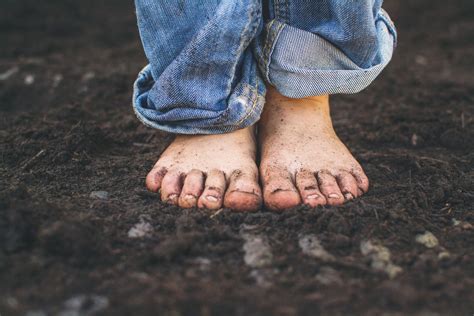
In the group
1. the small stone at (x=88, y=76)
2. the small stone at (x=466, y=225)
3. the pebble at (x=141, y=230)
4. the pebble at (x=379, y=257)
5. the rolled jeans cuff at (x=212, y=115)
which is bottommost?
the pebble at (x=141, y=230)

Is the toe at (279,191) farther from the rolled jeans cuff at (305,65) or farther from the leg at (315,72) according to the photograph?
the rolled jeans cuff at (305,65)

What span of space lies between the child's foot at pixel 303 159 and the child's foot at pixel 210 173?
0.16ft

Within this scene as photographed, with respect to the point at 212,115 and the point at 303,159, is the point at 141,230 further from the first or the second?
the point at 303,159

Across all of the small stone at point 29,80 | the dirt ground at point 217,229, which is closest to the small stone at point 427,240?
the dirt ground at point 217,229

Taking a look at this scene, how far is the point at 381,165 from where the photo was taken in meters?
1.53

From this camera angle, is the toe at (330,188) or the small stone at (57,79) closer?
the toe at (330,188)

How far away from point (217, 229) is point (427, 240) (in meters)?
0.47

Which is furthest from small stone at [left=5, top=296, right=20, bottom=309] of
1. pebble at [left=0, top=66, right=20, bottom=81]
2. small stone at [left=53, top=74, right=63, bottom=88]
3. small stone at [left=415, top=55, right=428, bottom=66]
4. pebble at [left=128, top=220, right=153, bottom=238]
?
small stone at [left=415, top=55, right=428, bottom=66]

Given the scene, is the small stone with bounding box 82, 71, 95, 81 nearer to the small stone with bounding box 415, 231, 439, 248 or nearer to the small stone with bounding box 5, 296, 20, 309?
the small stone with bounding box 5, 296, 20, 309

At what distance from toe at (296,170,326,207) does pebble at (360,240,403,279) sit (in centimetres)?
19

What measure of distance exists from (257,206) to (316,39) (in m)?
0.47

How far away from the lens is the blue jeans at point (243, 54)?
4.22 ft

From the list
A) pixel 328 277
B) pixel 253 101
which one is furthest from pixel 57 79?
pixel 328 277

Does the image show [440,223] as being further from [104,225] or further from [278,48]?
[104,225]
